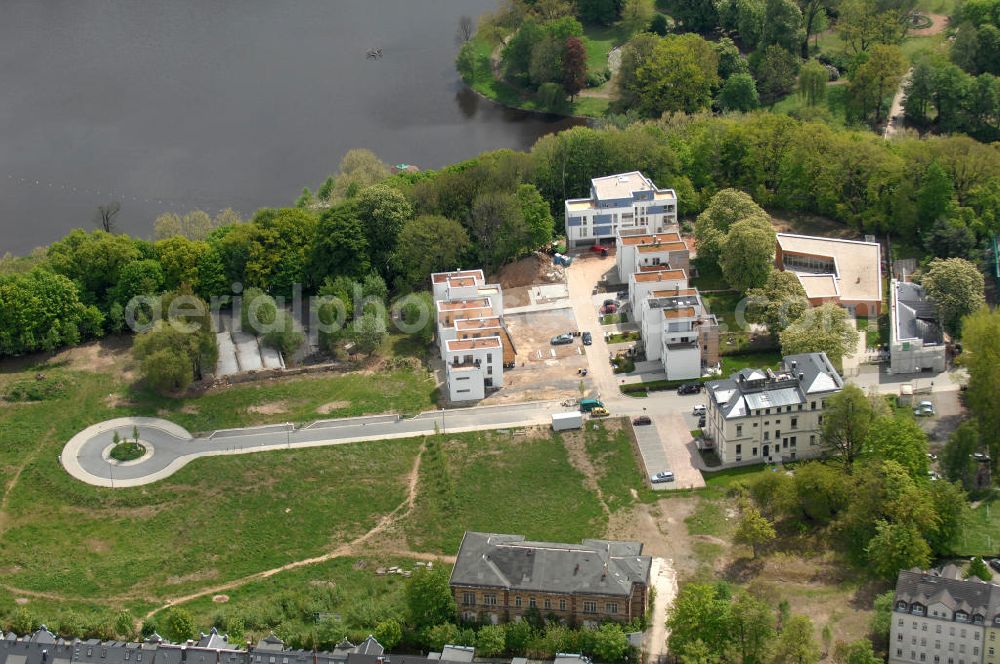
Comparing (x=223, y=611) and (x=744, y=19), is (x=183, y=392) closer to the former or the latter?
(x=223, y=611)

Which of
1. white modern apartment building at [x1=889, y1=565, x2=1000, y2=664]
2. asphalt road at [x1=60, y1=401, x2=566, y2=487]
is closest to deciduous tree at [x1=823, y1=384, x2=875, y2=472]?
white modern apartment building at [x1=889, y1=565, x2=1000, y2=664]

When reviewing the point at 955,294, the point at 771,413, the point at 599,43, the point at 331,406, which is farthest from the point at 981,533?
the point at 599,43

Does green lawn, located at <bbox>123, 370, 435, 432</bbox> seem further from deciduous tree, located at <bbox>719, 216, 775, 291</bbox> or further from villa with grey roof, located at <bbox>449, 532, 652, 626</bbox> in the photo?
deciduous tree, located at <bbox>719, 216, 775, 291</bbox>

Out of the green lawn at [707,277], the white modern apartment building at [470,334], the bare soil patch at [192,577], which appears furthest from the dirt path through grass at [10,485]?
the green lawn at [707,277]

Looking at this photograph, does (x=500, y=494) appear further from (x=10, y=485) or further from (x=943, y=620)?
(x=10, y=485)

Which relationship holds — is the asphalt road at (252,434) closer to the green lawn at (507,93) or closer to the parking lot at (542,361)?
the parking lot at (542,361)
